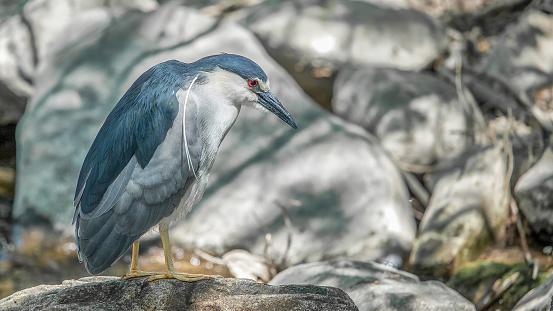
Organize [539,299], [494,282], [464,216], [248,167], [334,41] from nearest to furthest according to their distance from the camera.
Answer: [539,299], [494,282], [464,216], [248,167], [334,41]

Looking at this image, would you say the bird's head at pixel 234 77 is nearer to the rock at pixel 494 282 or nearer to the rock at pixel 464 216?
the rock at pixel 494 282

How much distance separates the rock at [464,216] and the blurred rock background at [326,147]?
15 millimetres

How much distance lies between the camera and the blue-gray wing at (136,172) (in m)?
2.97

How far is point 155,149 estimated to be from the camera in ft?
9.83

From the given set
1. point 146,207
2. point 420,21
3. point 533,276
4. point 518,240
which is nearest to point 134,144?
point 146,207

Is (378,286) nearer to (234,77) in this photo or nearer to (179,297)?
(179,297)

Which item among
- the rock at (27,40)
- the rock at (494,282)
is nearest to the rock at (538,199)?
the rock at (494,282)

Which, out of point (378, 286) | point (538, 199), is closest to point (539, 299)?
point (378, 286)

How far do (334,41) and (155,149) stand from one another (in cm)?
437

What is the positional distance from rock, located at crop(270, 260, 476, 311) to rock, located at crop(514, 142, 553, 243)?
1.72m

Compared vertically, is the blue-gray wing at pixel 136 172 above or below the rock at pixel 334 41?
above

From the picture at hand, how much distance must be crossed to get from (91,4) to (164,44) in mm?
1496

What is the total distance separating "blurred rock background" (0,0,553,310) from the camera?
511 centimetres

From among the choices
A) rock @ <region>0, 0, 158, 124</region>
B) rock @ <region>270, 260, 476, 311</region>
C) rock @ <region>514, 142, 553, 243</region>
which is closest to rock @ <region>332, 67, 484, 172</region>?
rock @ <region>514, 142, 553, 243</region>
